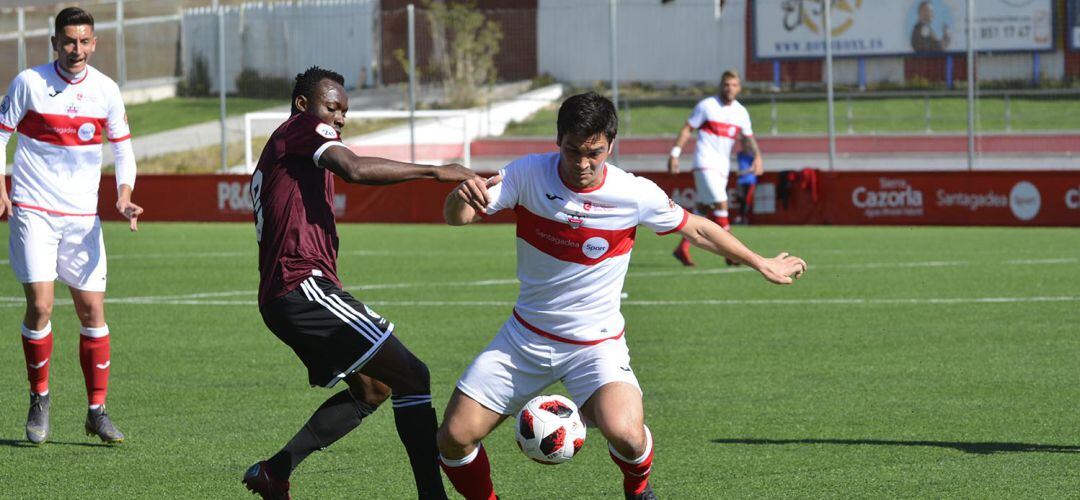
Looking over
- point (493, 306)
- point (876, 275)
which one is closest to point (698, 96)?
point (876, 275)

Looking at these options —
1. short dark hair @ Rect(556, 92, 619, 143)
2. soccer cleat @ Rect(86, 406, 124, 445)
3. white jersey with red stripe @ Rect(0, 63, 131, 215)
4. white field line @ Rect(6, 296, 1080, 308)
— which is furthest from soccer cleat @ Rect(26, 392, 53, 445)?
white field line @ Rect(6, 296, 1080, 308)

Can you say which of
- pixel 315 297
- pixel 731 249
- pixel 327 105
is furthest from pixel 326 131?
pixel 731 249

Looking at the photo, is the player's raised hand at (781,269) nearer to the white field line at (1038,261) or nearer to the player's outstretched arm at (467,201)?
the player's outstretched arm at (467,201)

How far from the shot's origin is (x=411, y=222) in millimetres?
25703

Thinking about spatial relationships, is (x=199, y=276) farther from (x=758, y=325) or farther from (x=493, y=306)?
(x=758, y=325)

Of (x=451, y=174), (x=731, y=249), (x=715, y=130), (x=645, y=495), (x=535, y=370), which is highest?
(x=715, y=130)

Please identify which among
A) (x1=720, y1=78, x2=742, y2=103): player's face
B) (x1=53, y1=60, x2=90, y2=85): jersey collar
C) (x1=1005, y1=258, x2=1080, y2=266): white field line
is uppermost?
(x1=720, y1=78, x2=742, y2=103): player's face

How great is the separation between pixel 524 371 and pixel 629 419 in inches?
19.9

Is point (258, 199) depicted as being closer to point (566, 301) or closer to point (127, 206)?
point (566, 301)

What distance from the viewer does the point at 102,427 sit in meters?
7.61

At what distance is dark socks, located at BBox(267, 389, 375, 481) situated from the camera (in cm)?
624

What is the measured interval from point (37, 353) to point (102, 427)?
0.62 metres

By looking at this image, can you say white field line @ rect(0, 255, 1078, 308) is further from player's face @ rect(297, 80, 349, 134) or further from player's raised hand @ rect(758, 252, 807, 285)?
player's face @ rect(297, 80, 349, 134)

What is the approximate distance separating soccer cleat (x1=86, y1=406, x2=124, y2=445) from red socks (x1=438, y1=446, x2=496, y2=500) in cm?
240
